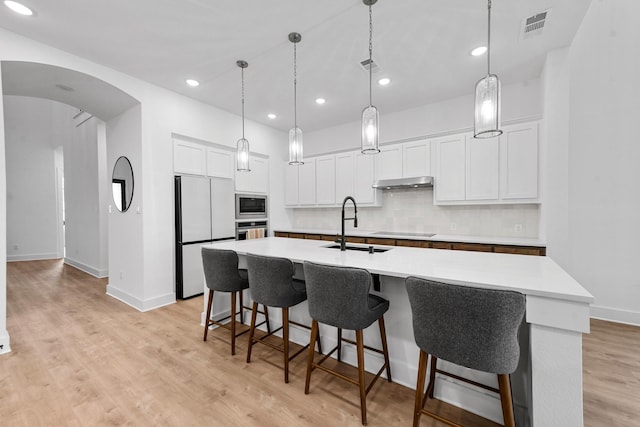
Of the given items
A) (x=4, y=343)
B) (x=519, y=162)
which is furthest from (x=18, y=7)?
(x=519, y=162)

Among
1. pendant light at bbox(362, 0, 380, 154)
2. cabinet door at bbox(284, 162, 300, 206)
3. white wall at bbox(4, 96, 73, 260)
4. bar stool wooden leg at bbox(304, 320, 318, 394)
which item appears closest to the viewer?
bar stool wooden leg at bbox(304, 320, 318, 394)

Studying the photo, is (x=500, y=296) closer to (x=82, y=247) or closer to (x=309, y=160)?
(x=309, y=160)

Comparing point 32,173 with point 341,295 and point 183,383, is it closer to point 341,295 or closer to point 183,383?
point 183,383

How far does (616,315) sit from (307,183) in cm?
454

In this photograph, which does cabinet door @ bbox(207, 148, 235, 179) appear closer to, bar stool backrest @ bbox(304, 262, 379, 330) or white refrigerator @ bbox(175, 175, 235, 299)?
white refrigerator @ bbox(175, 175, 235, 299)

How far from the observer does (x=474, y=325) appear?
1159mm

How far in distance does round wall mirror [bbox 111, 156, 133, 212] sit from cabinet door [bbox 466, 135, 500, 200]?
4567 mm

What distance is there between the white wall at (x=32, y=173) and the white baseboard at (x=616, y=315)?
9.90m

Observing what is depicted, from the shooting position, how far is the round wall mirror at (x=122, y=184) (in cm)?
362

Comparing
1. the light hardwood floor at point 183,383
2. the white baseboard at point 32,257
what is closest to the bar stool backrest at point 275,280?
the light hardwood floor at point 183,383

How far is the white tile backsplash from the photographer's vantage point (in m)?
3.60

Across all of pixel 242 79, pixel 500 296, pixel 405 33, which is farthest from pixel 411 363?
pixel 242 79

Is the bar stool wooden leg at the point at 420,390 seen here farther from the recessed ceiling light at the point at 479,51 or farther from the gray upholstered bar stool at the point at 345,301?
the recessed ceiling light at the point at 479,51

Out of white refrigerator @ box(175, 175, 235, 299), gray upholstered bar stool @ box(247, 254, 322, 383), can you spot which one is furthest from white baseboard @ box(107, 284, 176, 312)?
gray upholstered bar stool @ box(247, 254, 322, 383)
